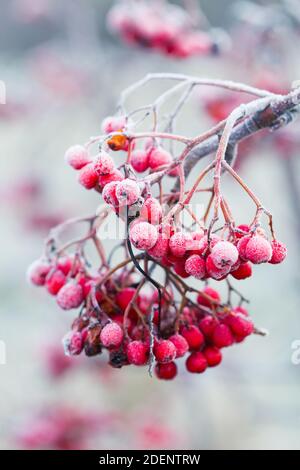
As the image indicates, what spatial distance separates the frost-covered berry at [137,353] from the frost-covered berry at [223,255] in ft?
0.73

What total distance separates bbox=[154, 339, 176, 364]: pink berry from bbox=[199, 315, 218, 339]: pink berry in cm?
9

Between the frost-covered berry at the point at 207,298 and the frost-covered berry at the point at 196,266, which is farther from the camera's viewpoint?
the frost-covered berry at the point at 207,298

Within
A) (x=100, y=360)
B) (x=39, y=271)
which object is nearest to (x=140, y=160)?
(x=39, y=271)

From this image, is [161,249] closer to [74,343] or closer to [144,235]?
[144,235]

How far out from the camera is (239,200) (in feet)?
21.2

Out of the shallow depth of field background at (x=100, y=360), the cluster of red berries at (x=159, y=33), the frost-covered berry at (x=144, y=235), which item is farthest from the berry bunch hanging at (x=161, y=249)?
the shallow depth of field background at (x=100, y=360)

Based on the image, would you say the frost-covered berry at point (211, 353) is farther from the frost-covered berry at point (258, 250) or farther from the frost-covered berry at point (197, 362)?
the frost-covered berry at point (258, 250)

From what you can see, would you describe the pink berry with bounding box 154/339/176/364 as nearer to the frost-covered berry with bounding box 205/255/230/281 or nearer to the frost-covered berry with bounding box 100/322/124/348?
the frost-covered berry with bounding box 100/322/124/348

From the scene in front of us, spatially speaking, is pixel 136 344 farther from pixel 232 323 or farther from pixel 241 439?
pixel 241 439

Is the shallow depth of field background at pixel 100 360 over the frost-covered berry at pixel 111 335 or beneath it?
over

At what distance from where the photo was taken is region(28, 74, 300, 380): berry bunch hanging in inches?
31.2

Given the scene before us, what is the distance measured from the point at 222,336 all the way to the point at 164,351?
0.11m

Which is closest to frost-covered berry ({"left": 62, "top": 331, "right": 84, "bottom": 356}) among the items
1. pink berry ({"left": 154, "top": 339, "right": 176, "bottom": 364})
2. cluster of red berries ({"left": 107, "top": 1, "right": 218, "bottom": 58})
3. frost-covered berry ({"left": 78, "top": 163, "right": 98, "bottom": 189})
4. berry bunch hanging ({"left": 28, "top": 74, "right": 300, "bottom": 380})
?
berry bunch hanging ({"left": 28, "top": 74, "right": 300, "bottom": 380})

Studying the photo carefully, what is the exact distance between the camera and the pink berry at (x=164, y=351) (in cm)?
93
